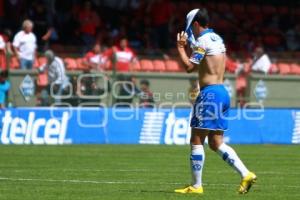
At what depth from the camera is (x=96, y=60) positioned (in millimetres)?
28625

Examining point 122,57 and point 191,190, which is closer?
point 191,190

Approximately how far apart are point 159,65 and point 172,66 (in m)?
0.41

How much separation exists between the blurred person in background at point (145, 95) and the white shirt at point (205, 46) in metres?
14.7

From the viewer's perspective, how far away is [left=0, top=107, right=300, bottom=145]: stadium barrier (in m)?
25.6

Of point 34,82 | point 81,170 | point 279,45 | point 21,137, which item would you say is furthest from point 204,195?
point 279,45

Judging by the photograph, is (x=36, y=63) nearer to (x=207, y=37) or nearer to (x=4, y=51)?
(x=4, y=51)

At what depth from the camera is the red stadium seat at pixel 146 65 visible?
29656mm

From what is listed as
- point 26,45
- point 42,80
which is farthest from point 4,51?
point 42,80

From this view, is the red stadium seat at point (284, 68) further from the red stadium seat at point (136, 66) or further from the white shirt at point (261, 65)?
the red stadium seat at point (136, 66)

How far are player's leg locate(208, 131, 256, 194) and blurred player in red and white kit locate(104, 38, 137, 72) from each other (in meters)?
15.4

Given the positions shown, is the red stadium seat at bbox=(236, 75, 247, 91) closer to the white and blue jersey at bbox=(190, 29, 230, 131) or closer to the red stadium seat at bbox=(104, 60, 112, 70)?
the red stadium seat at bbox=(104, 60, 112, 70)

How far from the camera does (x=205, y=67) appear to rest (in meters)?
13.2

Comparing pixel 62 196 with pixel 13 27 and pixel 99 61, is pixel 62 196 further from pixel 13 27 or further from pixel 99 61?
pixel 13 27

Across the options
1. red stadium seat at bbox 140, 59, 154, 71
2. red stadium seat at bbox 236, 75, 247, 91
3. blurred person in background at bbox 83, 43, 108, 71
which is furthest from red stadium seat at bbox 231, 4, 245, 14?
blurred person in background at bbox 83, 43, 108, 71
